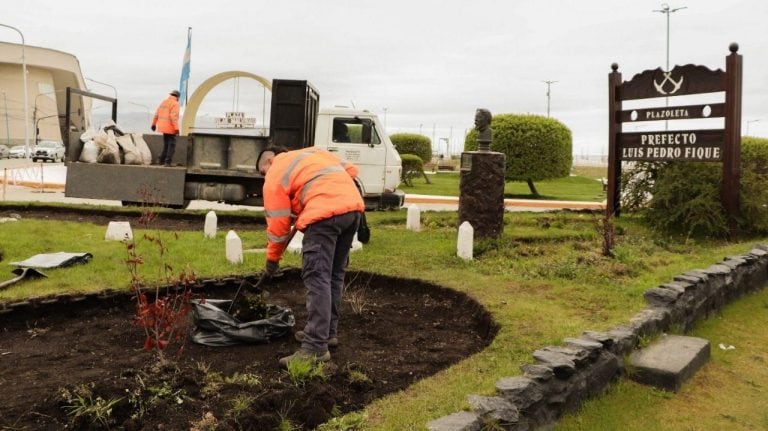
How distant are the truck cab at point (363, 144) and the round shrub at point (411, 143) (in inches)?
614

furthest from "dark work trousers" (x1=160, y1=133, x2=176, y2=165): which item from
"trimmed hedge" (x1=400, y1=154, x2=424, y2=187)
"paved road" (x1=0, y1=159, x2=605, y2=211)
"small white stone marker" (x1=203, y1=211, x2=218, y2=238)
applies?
"trimmed hedge" (x1=400, y1=154, x2=424, y2=187)

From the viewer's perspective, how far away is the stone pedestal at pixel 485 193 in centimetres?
928

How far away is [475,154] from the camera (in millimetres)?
9367

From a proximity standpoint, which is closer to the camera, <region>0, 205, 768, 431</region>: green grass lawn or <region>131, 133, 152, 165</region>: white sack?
<region>0, 205, 768, 431</region>: green grass lawn

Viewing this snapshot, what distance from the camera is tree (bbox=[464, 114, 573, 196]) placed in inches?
835

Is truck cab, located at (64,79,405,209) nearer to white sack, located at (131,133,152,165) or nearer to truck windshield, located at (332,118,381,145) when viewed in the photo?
truck windshield, located at (332,118,381,145)

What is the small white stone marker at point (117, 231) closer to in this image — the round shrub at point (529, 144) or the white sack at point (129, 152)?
the white sack at point (129, 152)

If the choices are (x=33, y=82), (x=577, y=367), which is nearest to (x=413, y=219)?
(x=577, y=367)

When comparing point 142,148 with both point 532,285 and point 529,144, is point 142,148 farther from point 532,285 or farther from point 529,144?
point 529,144

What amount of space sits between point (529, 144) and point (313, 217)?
1768 centimetres

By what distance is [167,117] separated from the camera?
13.5 meters

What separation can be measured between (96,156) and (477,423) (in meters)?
12.1

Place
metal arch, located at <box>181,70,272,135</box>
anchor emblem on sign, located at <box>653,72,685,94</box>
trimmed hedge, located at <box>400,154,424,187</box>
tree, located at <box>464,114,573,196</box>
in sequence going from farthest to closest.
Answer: trimmed hedge, located at <box>400,154,424,187</box> < tree, located at <box>464,114,573,196</box> < metal arch, located at <box>181,70,272,135</box> < anchor emblem on sign, located at <box>653,72,685,94</box>

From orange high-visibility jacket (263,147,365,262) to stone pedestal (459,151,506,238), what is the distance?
15.8ft
